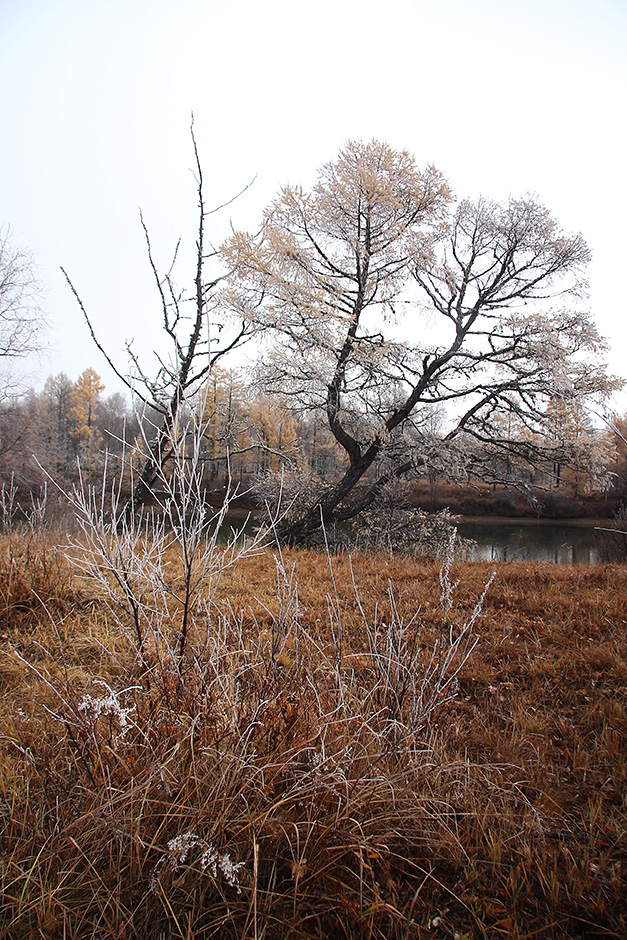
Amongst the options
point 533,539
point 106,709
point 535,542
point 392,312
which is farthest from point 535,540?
point 106,709

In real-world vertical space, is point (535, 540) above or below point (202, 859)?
below

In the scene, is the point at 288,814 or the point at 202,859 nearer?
the point at 202,859

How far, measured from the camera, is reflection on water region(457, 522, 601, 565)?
13992 mm

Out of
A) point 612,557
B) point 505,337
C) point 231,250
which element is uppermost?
point 231,250

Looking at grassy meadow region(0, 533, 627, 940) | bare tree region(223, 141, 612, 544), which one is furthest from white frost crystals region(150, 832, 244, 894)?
bare tree region(223, 141, 612, 544)

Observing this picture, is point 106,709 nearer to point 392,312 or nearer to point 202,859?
point 202,859

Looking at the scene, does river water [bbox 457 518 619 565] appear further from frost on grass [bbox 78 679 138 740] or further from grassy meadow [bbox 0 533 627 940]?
frost on grass [bbox 78 679 138 740]

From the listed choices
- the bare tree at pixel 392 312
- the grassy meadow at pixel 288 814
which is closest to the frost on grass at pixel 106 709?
the grassy meadow at pixel 288 814

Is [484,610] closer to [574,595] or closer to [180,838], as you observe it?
[574,595]

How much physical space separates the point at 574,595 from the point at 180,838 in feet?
13.4

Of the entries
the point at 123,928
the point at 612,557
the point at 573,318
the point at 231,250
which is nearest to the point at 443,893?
the point at 123,928

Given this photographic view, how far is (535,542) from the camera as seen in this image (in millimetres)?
17922

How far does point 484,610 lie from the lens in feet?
12.7

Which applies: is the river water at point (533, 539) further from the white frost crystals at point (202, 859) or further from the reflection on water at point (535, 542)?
the white frost crystals at point (202, 859)
